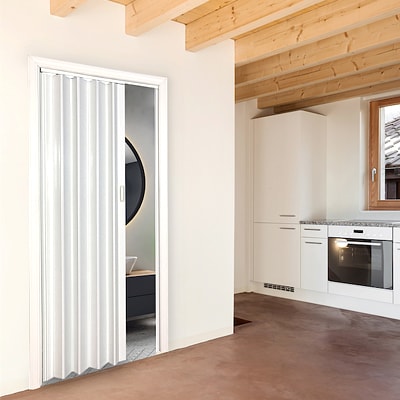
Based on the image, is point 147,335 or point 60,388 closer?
→ point 60,388

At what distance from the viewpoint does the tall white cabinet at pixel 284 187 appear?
5.55 m

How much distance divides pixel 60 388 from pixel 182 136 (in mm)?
2028

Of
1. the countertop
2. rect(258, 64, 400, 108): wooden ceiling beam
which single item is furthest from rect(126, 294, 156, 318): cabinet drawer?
rect(258, 64, 400, 108): wooden ceiling beam

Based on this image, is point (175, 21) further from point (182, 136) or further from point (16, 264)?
Result: point (16, 264)

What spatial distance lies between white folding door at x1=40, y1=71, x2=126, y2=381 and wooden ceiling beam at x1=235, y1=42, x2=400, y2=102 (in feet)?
7.52

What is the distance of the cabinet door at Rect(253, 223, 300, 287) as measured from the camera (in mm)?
5543

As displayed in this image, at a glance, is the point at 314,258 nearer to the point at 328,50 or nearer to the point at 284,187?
the point at 284,187

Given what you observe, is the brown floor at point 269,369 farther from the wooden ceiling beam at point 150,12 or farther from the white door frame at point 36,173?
the wooden ceiling beam at point 150,12

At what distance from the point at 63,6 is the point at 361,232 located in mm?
3569

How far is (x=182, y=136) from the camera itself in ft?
12.2

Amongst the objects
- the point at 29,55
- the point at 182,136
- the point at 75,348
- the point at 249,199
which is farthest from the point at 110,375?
the point at 249,199

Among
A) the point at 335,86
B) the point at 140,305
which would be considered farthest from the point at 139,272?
the point at 335,86

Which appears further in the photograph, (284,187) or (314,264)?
(284,187)

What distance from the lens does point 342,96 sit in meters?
5.59
